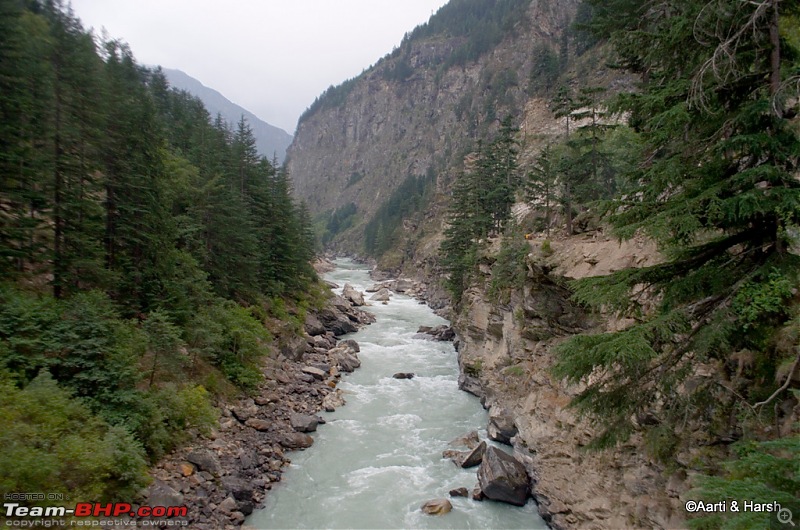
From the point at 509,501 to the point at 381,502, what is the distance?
4530 millimetres

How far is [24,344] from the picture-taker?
11.8 m

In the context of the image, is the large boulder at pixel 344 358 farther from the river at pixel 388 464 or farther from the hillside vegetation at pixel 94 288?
the hillside vegetation at pixel 94 288

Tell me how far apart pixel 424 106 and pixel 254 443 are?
148m

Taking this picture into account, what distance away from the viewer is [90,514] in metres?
9.67

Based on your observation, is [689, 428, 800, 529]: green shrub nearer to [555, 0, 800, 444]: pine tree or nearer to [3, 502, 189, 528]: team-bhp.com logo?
[555, 0, 800, 444]: pine tree

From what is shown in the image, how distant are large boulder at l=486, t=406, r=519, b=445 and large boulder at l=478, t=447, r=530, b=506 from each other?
3.17m

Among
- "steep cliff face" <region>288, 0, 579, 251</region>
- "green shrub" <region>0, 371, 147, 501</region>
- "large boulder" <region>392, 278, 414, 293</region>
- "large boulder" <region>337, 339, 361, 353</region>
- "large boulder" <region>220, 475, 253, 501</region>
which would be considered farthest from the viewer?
"steep cliff face" <region>288, 0, 579, 251</region>

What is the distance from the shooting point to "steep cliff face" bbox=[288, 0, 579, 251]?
93.2m

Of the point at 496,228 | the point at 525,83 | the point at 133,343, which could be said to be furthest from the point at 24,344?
the point at 525,83

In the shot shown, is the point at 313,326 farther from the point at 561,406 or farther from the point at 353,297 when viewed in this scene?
the point at 561,406

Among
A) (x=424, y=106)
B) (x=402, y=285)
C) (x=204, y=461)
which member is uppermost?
(x=424, y=106)

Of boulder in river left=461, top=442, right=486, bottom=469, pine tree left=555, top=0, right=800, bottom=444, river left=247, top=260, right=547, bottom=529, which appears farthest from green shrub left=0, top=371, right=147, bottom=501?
boulder in river left=461, top=442, right=486, bottom=469

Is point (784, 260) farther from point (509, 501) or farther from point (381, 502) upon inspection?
point (381, 502)

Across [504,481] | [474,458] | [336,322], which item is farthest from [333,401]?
[336,322]
